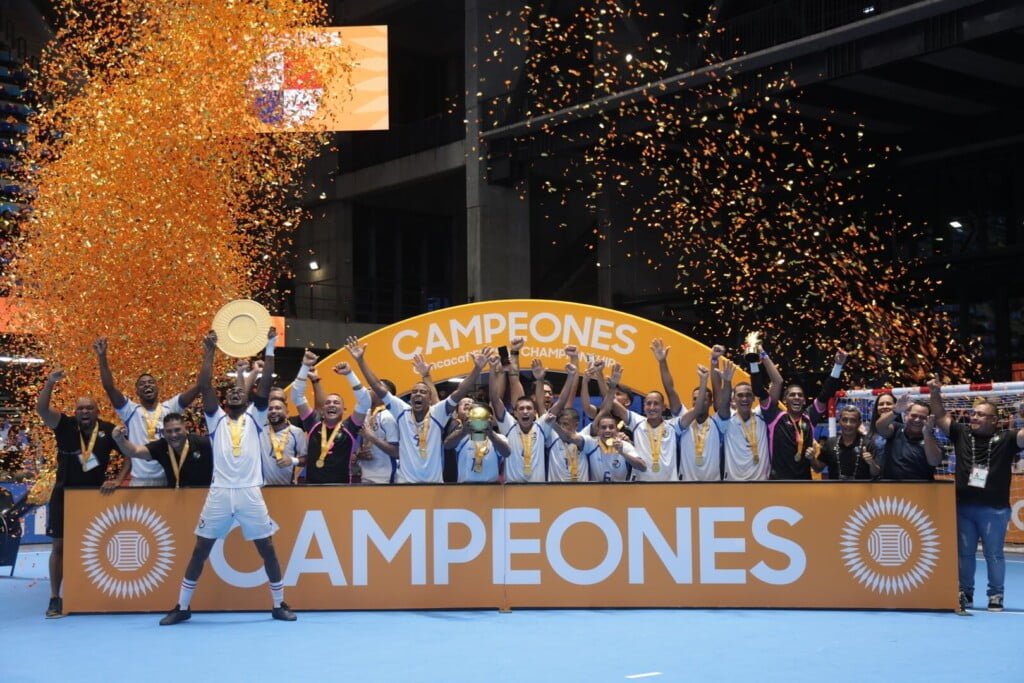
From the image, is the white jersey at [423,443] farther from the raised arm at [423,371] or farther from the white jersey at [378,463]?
the raised arm at [423,371]

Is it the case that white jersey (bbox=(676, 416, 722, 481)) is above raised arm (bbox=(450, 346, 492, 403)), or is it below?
below

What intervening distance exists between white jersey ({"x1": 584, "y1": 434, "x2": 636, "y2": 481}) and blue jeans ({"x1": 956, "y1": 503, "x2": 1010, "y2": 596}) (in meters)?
3.08

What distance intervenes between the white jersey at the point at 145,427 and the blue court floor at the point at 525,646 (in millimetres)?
1316

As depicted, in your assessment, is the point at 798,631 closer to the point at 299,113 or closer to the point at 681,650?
the point at 681,650

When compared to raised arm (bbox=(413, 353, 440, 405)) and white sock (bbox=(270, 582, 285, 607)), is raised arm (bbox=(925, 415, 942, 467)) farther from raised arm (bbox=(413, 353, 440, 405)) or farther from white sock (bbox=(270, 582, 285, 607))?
white sock (bbox=(270, 582, 285, 607))

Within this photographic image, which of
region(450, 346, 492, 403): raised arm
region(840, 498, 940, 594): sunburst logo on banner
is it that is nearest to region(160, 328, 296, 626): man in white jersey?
region(450, 346, 492, 403): raised arm

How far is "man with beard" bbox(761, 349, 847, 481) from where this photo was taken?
1062 centimetres

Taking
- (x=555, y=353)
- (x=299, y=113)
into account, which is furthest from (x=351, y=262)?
(x=555, y=353)

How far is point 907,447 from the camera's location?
34.1ft

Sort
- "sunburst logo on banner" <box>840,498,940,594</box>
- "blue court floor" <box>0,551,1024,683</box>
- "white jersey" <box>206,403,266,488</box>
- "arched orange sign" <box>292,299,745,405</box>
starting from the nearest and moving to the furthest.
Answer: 1. "blue court floor" <box>0,551,1024,683</box>
2. "white jersey" <box>206,403,266,488</box>
3. "sunburst logo on banner" <box>840,498,940,594</box>
4. "arched orange sign" <box>292,299,745,405</box>

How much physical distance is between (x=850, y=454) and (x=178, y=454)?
20.5 feet

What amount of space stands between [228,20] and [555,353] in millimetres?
10371

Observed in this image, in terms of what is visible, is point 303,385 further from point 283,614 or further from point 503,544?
point 503,544

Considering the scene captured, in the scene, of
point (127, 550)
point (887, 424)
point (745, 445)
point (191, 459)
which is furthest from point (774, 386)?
point (127, 550)
